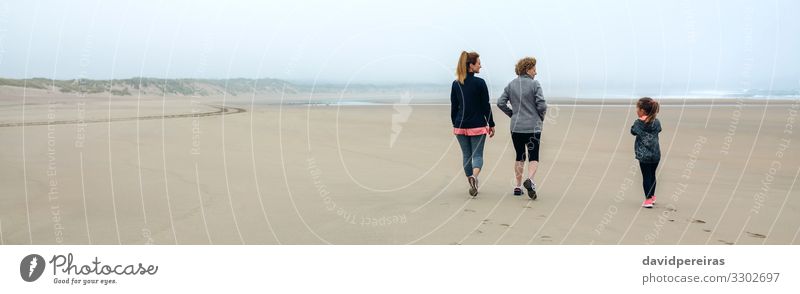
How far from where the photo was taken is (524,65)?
31.2ft

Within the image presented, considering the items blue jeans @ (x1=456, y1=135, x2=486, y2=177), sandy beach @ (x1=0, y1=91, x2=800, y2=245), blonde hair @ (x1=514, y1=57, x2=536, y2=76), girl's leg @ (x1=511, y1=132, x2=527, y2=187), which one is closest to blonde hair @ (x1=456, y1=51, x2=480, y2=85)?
blonde hair @ (x1=514, y1=57, x2=536, y2=76)

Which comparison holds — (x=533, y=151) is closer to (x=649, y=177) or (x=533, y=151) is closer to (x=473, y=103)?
(x=473, y=103)

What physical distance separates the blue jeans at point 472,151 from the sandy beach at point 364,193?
0.46 meters

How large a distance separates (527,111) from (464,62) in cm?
103

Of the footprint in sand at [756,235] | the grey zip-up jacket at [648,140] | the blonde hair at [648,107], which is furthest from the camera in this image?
the grey zip-up jacket at [648,140]

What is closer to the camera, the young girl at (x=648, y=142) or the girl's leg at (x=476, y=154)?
the young girl at (x=648, y=142)

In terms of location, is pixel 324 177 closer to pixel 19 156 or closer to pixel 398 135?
pixel 19 156

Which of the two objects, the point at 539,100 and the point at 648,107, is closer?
the point at 648,107

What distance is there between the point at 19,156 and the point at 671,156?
482 inches

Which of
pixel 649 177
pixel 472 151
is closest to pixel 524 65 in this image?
pixel 472 151

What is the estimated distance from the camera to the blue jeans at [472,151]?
31.4 ft

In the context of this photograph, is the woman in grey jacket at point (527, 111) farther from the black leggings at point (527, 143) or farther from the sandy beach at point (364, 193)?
the sandy beach at point (364, 193)

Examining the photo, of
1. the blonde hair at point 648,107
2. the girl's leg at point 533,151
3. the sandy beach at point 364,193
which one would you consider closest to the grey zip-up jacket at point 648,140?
the blonde hair at point 648,107
